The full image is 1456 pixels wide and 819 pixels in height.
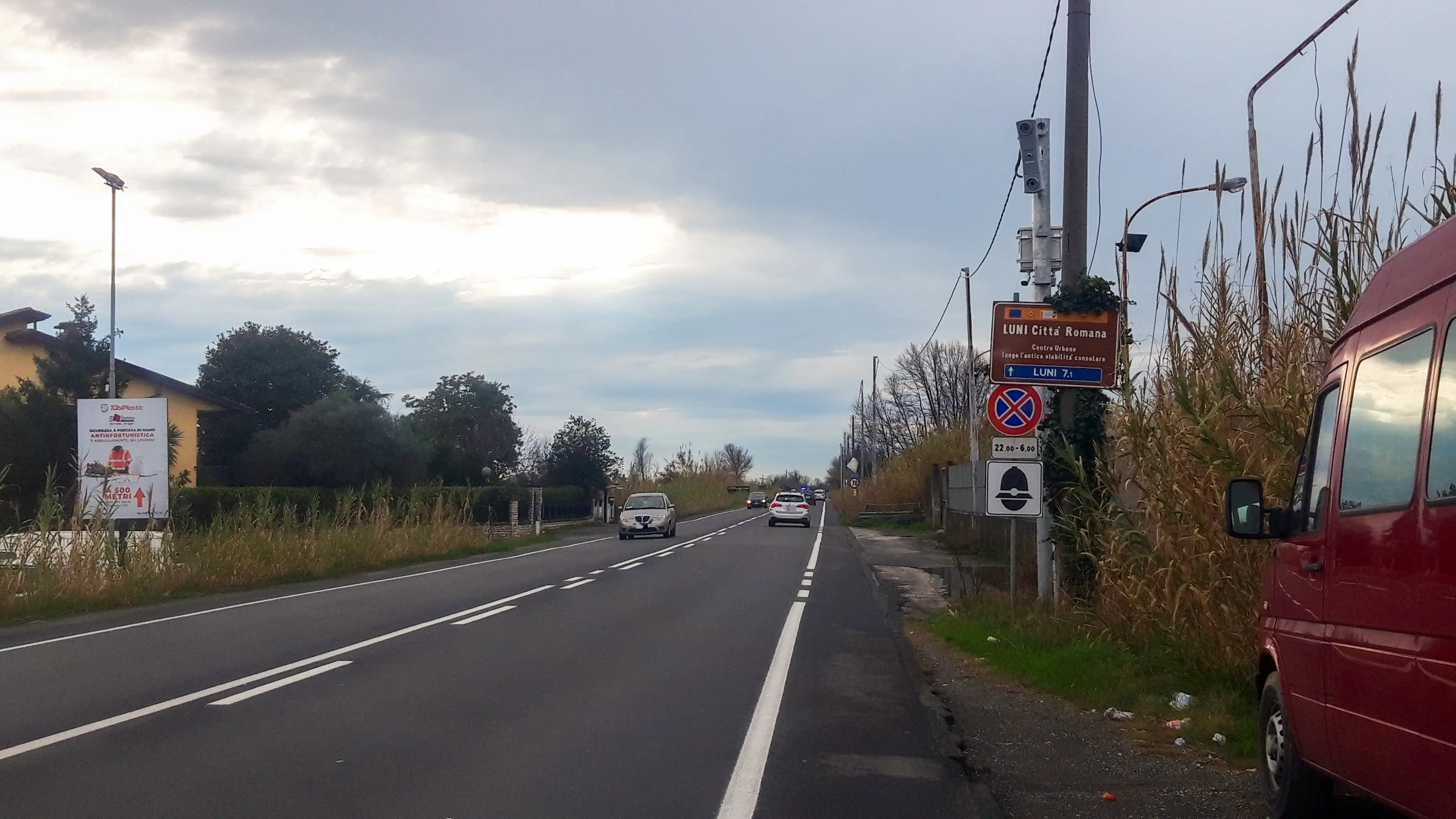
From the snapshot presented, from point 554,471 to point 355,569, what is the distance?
1469 inches

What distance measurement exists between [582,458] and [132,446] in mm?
39987

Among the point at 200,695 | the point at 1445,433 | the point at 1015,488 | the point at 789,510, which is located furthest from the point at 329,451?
the point at 1445,433

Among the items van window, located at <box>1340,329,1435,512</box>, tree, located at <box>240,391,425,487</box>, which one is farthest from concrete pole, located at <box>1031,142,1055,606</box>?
tree, located at <box>240,391,425,487</box>

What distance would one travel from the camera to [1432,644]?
3.84m

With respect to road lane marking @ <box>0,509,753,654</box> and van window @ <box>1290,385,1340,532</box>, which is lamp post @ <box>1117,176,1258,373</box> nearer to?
van window @ <box>1290,385,1340,532</box>

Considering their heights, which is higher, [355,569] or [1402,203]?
[1402,203]

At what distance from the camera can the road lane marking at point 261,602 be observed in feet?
41.1

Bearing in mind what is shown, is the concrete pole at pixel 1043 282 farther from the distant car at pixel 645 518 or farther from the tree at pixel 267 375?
the tree at pixel 267 375

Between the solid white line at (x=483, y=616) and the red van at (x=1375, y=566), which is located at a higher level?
the red van at (x=1375, y=566)

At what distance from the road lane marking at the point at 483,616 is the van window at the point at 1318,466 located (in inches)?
392

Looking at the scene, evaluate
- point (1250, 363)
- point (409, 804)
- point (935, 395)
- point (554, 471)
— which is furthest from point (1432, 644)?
point (935, 395)

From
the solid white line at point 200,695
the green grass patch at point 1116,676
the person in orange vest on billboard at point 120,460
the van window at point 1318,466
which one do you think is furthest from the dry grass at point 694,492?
the van window at point 1318,466

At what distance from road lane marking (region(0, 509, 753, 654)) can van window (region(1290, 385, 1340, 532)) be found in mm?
11368

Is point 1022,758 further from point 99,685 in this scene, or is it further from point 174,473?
point 174,473
